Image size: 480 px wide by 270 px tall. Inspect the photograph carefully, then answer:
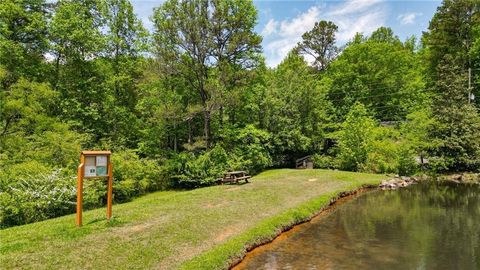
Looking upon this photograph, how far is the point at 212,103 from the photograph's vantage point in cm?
2420

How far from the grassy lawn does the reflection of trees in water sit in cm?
270

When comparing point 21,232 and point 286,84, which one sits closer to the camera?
point 21,232

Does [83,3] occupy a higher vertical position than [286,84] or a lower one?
higher

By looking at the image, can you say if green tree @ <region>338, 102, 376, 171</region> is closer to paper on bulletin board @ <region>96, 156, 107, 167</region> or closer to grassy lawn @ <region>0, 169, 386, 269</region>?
grassy lawn @ <region>0, 169, 386, 269</region>

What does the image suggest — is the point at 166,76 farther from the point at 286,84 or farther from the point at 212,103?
the point at 286,84

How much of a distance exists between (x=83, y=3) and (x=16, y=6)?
619 cm

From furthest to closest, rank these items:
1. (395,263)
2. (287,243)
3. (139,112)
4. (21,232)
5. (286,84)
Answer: (286,84), (139,112), (287,243), (21,232), (395,263)

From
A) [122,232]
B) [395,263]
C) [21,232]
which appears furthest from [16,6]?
[395,263]

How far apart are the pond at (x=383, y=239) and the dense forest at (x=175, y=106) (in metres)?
9.90

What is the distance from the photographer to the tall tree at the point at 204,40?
2397cm

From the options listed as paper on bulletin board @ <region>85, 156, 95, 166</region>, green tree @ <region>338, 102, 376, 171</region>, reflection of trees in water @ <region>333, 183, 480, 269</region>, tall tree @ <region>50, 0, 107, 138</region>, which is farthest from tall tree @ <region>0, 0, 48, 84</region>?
green tree @ <region>338, 102, 376, 171</region>

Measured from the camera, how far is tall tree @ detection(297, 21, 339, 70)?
159ft

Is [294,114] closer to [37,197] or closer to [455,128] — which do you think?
[455,128]

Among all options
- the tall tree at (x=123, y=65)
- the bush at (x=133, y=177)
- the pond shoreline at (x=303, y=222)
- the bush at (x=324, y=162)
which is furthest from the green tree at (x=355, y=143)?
the tall tree at (x=123, y=65)
